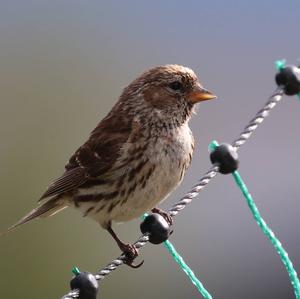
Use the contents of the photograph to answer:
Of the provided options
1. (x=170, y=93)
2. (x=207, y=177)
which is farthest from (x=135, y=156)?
(x=207, y=177)

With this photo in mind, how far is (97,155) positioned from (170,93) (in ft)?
1.37

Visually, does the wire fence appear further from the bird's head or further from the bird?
the bird's head

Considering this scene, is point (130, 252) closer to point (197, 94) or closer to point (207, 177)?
point (197, 94)

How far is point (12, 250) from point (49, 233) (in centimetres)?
46

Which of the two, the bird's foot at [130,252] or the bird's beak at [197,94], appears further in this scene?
the bird's beak at [197,94]

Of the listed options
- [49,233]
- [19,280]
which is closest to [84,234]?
[49,233]

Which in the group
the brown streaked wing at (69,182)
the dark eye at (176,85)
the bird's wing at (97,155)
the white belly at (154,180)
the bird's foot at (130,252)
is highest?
the dark eye at (176,85)

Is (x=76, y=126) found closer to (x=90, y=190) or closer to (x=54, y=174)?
(x=54, y=174)

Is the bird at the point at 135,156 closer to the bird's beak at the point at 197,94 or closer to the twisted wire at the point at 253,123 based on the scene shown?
the bird's beak at the point at 197,94

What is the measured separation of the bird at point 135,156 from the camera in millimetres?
4703

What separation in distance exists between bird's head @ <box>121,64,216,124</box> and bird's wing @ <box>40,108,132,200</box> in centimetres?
13

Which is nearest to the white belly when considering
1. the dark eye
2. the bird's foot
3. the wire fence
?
the bird's foot

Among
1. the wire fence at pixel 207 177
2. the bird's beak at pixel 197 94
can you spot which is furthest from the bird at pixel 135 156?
the wire fence at pixel 207 177

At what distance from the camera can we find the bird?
470 centimetres
